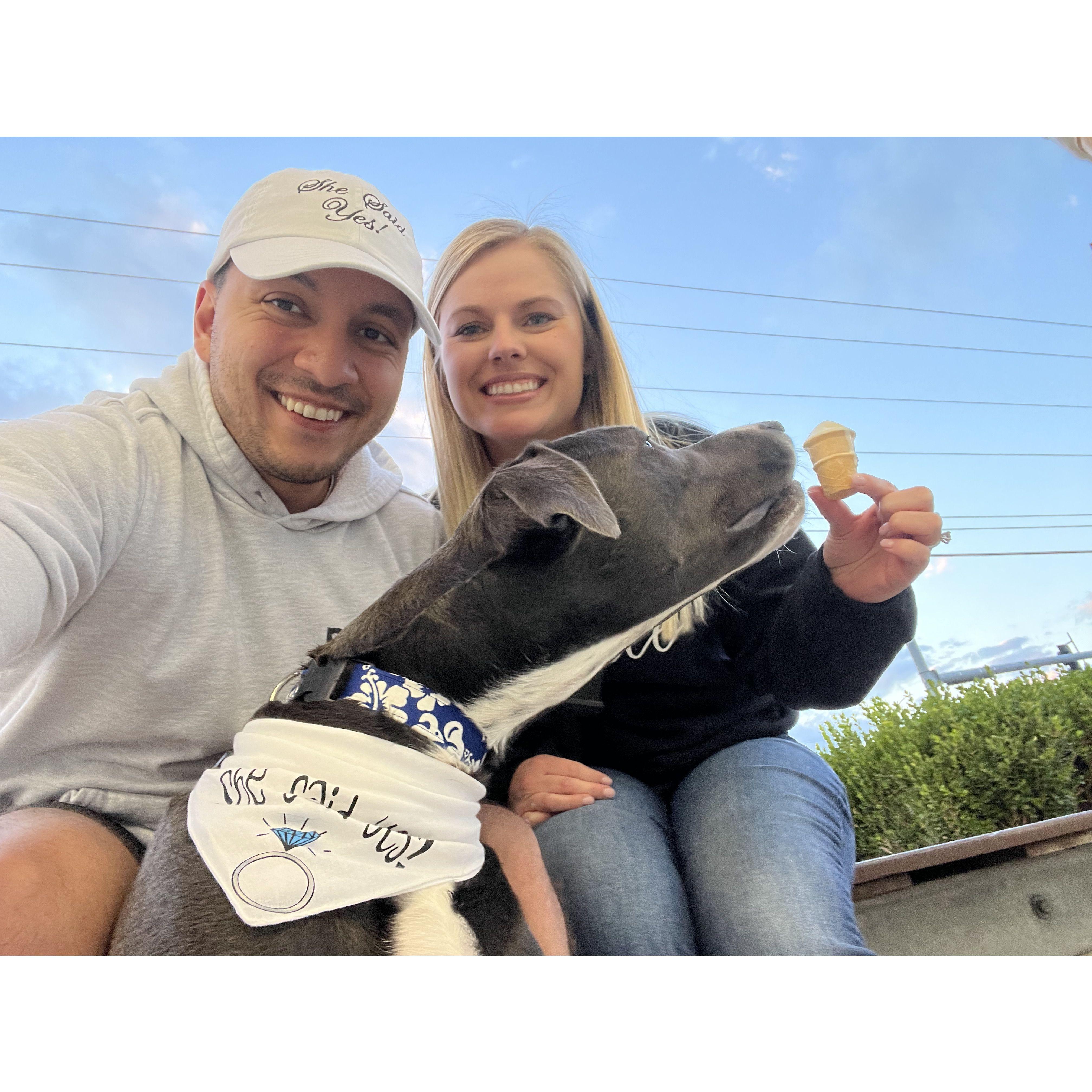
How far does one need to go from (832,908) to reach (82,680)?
1.67 m

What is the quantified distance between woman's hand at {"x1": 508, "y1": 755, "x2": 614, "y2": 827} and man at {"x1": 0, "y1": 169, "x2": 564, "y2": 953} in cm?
17

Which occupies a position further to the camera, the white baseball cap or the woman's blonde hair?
the woman's blonde hair

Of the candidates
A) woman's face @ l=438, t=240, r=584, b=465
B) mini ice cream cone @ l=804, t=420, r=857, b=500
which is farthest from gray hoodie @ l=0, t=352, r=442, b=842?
mini ice cream cone @ l=804, t=420, r=857, b=500

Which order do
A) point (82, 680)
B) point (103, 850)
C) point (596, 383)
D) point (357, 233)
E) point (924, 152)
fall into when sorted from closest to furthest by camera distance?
point (103, 850), point (82, 680), point (357, 233), point (924, 152), point (596, 383)

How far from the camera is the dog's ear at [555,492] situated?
3.57ft

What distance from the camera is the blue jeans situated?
1495 millimetres

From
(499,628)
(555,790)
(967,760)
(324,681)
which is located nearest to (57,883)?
(324,681)

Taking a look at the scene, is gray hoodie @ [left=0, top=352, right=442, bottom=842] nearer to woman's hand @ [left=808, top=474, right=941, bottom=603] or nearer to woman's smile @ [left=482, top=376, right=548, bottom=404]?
woman's smile @ [left=482, top=376, right=548, bottom=404]

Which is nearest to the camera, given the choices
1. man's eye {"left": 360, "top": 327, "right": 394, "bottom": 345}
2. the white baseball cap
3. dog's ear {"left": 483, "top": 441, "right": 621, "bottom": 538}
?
dog's ear {"left": 483, "top": 441, "right": 621, "bottom": 538}
